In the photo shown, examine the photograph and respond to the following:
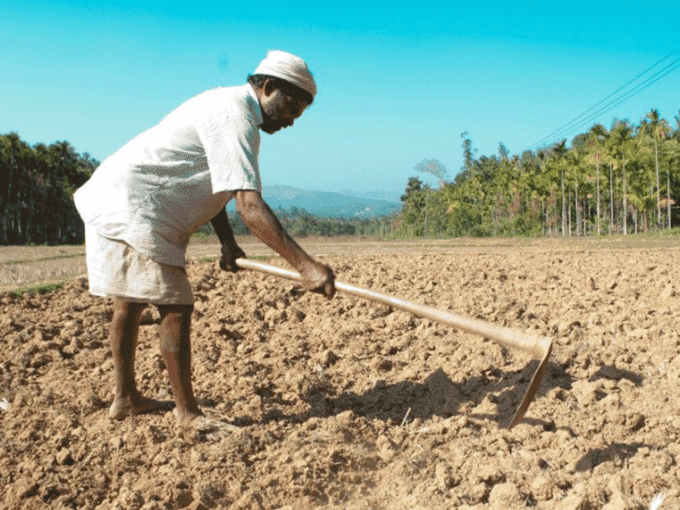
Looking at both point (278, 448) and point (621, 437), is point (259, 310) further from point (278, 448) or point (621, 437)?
point (621, 437)

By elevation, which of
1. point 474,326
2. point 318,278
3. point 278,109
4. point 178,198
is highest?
point 278,109

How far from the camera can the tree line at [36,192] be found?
1464 inches

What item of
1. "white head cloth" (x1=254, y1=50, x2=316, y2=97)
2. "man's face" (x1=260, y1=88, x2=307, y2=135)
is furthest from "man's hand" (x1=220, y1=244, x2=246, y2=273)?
"white head cloth" (x1=254, y1=50, x2=316, y2=97)

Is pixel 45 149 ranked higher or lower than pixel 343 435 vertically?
higher

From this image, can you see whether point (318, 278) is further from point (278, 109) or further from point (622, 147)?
point (622, 147)

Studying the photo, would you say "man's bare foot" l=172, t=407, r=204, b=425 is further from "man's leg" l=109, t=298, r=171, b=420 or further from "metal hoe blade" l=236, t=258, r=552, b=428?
"metal hoe blade" l=236, t=258, r=552, b=428

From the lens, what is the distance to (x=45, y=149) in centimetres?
4303

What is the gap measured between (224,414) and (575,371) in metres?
1.84

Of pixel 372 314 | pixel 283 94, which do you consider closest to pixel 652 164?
pixel 372 314

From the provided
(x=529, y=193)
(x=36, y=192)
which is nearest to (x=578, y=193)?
(x=529, y=193)

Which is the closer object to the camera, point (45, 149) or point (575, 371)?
point (575, 371)

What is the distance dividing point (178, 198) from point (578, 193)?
131 ft

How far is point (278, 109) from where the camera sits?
287 cm

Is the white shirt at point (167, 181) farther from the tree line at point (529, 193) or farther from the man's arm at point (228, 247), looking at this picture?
the tree line at point (529, 193)
